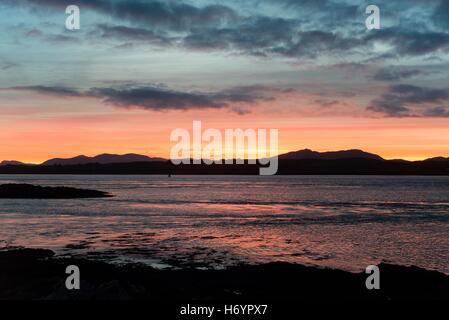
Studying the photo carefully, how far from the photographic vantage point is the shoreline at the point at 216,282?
22.7 m

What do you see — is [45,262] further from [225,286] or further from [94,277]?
[225,286]

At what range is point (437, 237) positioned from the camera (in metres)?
48.4

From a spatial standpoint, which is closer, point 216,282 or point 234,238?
point 216,282

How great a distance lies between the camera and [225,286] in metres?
25.8

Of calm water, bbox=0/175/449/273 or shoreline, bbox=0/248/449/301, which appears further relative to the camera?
calm water, bbox=0/175/449/273

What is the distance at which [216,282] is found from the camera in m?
26.7

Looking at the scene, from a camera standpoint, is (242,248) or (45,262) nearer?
(45,262)

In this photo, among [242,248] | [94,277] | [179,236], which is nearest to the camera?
[94,277]

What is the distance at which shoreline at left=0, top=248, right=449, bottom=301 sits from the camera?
2267cm

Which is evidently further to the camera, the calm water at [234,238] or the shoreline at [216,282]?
the calm water at [234,238]
